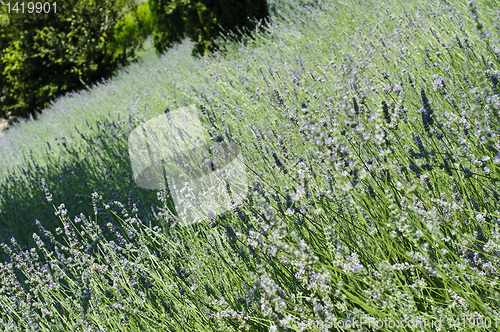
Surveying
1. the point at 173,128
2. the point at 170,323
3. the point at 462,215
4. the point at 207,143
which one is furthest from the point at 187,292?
the point at 173,128

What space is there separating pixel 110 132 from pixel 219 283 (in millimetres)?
3857

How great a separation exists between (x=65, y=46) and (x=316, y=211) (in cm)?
1229

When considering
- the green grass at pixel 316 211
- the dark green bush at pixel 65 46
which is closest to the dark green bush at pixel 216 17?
the green grass at pixel 316 211

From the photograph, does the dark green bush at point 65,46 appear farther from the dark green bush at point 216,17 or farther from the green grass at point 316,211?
the green grass at point 316,211

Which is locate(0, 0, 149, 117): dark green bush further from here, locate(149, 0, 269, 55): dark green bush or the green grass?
the green grass

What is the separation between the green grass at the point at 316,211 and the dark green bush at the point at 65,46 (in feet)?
24.2

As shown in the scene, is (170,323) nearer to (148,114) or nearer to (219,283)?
(219,283)

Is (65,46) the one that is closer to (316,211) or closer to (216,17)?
(216,17)

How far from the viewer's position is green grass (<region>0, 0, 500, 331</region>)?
1255 millimetres

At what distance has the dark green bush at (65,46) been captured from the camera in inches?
448

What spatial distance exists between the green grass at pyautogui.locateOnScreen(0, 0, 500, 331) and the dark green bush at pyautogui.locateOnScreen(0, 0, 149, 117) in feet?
24.2

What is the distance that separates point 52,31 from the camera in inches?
449

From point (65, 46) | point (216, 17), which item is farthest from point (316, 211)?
point (65, 46)

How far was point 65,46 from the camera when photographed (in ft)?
37.2
